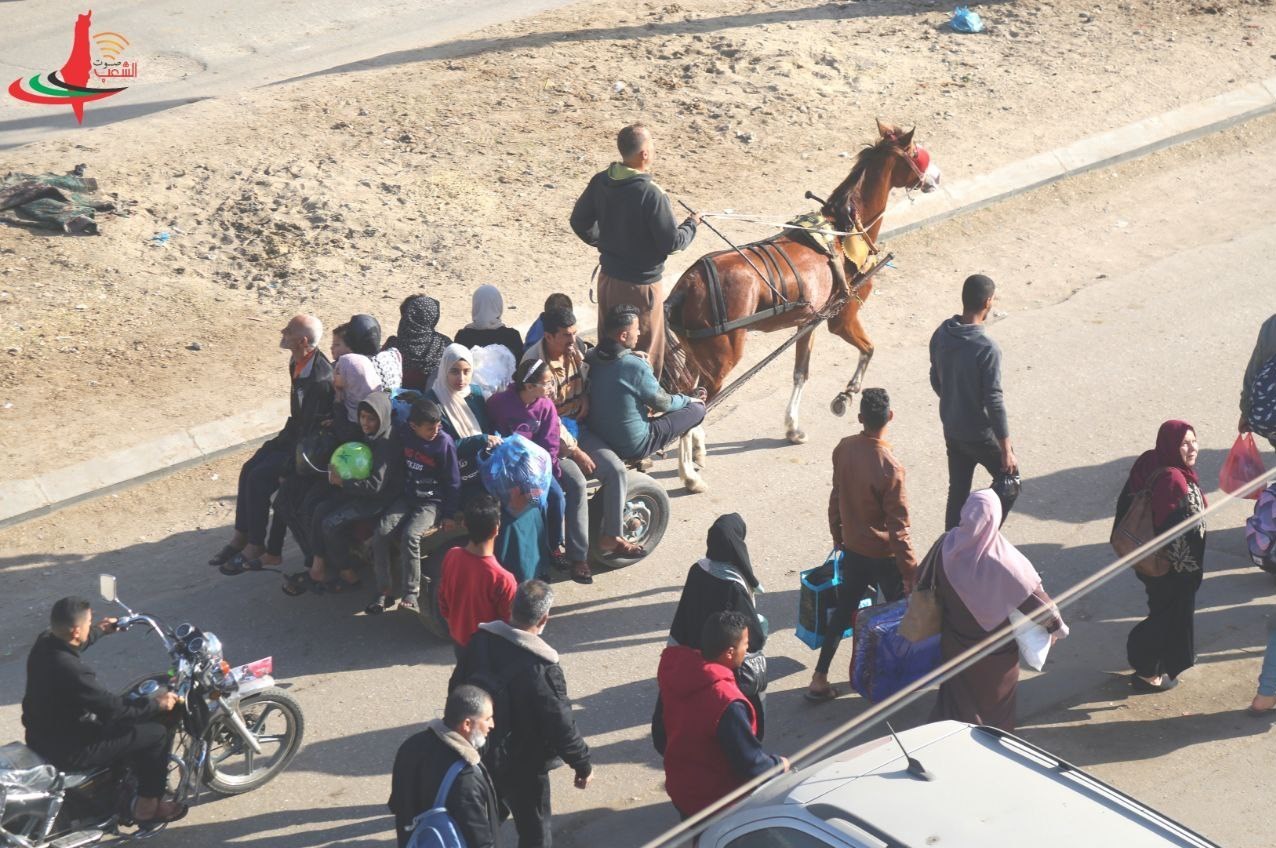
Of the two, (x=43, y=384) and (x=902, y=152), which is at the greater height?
(x=902, y=152)

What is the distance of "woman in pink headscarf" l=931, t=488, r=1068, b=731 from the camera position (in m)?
6.70

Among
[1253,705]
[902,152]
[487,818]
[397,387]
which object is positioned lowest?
[1253,705]

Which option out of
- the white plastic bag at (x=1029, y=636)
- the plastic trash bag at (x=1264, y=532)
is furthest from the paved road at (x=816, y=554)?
the white plastic bag at (x=1029, y=636)

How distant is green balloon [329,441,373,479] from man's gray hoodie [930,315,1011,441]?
3.43 meters

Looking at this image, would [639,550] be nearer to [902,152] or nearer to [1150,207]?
[902,152]

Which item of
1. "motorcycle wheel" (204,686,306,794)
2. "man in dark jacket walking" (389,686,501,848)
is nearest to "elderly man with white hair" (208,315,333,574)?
"motorcycle wheel" (204,686,306,794)

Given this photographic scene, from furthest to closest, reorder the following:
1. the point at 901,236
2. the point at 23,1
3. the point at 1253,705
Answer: the point at 23,1 → the point at 901,236 → the point at 1253,705

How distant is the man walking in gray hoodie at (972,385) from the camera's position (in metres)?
8.44

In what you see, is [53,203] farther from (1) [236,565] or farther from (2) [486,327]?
(1) [236,565]

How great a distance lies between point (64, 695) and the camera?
6.27 metres

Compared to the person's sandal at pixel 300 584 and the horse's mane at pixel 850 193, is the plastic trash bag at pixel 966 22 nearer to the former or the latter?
the horse's mane at pixel 850 193

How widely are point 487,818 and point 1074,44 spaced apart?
14.8 m

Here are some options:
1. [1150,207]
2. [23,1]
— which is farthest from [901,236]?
[23,1]

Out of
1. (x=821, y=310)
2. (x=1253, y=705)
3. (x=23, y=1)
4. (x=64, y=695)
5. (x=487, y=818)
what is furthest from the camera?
(x=23, y=1)
